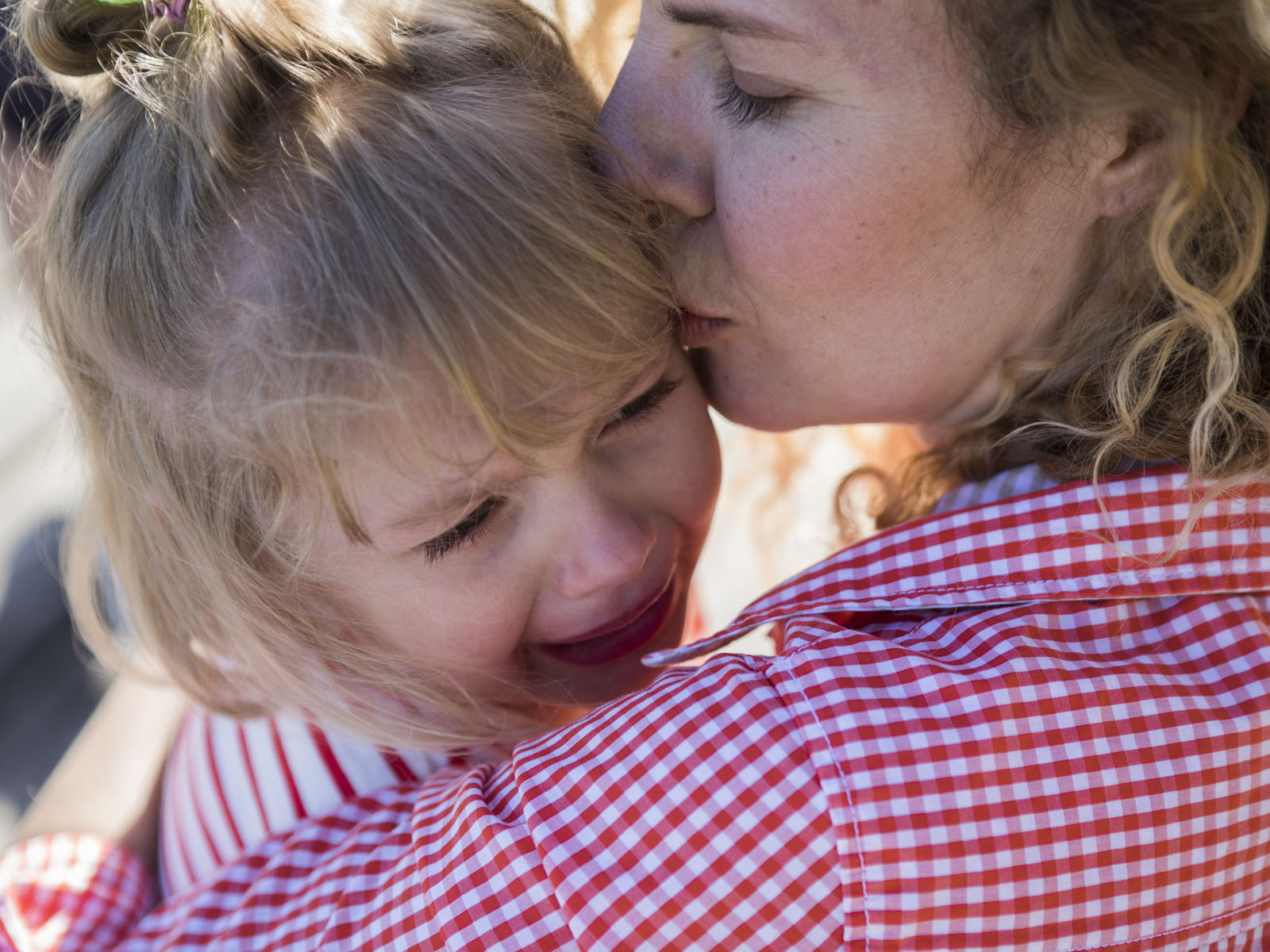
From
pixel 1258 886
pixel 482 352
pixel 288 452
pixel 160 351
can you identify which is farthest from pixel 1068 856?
pixel 160 351

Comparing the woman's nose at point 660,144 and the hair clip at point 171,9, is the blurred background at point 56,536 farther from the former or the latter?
the hair clip at point 171,9

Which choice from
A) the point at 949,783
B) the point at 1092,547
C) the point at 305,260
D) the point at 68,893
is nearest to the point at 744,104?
the point at 305,260

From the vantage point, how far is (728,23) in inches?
45.5

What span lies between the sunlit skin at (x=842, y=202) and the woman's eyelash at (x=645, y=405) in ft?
0.24

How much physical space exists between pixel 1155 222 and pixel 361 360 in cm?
87

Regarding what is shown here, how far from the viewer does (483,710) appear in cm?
150

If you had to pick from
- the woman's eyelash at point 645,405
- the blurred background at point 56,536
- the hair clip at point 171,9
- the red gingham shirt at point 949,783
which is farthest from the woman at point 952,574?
the blurred background at point 56,536

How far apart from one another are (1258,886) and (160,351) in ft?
4.35

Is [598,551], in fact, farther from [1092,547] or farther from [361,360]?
[1092,547]

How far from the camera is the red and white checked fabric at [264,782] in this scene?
1512mm

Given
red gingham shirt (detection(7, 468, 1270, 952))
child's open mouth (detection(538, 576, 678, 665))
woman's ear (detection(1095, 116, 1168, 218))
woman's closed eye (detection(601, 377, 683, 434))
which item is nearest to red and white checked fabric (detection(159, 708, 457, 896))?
child's open mouth (detection(538, 576, 678, 665))

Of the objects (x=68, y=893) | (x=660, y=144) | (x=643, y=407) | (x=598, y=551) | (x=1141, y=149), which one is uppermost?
(x=660, y=144)

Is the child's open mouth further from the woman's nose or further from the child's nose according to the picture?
the woman's nose

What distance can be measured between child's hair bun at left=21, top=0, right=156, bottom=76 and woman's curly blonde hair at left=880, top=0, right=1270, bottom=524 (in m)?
1.01
